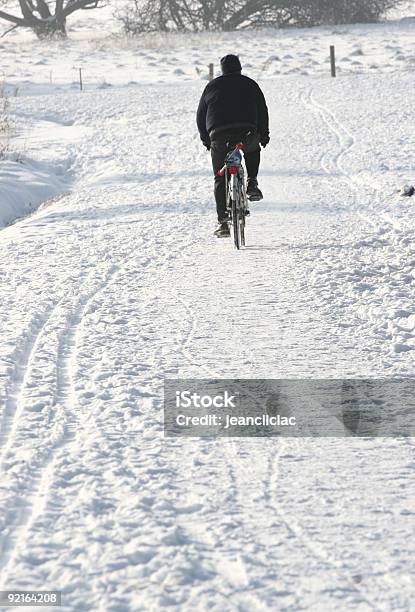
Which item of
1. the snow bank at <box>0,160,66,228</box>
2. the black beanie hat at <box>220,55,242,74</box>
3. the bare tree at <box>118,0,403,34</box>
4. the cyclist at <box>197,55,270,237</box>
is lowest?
the snow bank at <box>0,160,66,228</box>

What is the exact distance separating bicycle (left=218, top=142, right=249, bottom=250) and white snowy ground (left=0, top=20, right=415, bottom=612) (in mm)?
247

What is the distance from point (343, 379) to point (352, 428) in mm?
742

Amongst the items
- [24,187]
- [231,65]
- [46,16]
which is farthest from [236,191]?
[46,16]

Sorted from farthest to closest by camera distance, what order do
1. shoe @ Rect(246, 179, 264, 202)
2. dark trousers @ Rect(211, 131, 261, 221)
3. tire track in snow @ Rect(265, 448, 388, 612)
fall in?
shoe @ Rect(246, 179, 264, 202) < dark trousers @ Rect(211, 131, 261, 221) < tire track in snow @ Rect(265, 448, 388, 612)

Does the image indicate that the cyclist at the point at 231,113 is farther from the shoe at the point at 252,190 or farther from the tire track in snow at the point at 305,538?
the tire track in snow at the point at 305,538

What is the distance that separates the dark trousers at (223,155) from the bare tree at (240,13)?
42.2m

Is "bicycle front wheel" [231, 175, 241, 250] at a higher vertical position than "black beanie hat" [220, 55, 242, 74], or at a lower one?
lower

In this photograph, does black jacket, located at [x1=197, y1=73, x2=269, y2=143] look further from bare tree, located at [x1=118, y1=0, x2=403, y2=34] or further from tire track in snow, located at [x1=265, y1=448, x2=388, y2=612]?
bare tree, located at [x1=118, y1=0, x2=403, y2=34]

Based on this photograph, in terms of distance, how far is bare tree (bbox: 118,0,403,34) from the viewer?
50.1m

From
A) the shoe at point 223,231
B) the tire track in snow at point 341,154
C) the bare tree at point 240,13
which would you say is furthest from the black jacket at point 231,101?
the bare tree at point 240,13

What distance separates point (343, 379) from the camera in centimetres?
581

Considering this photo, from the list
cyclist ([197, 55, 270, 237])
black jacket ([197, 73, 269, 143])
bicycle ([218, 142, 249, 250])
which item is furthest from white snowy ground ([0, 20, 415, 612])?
black jacket ([197, 73, 269, 143])

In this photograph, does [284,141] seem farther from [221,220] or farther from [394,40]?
[394,40]

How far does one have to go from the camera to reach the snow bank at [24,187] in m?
14.3
